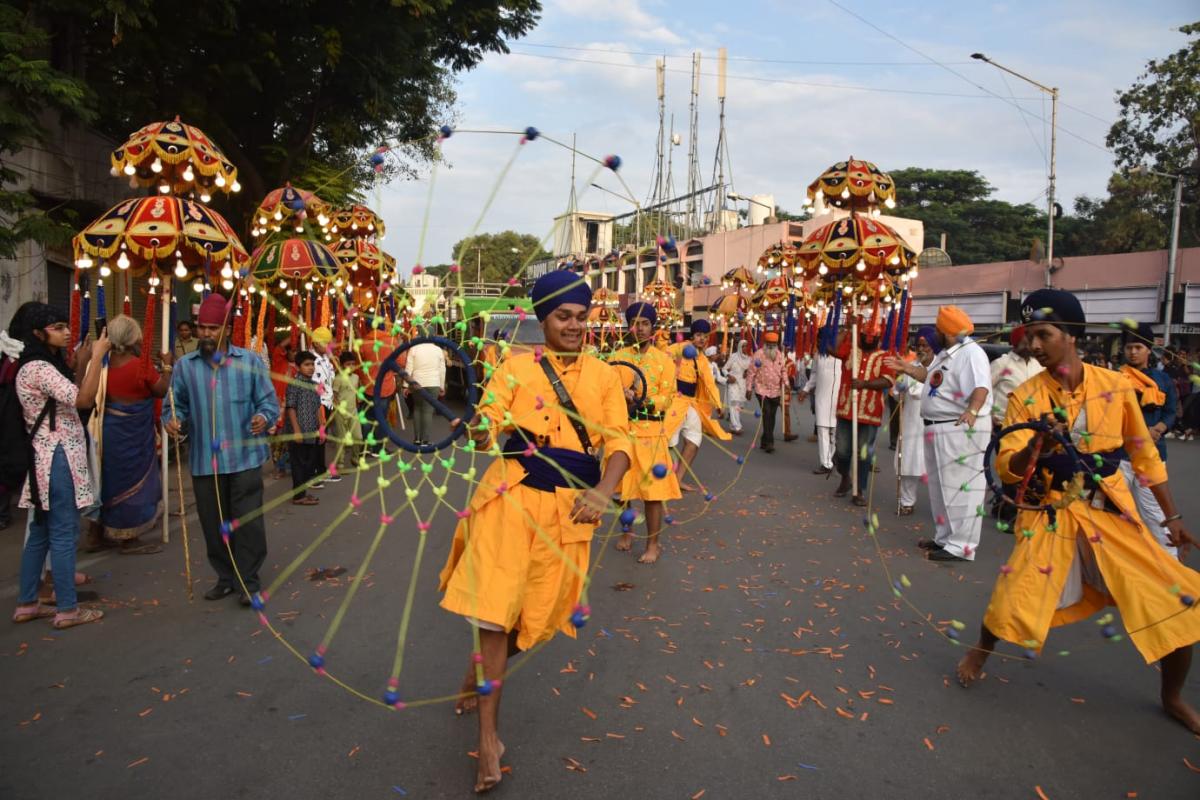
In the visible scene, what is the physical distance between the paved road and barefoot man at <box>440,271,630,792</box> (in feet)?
1.67

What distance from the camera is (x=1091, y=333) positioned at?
23.6 metres

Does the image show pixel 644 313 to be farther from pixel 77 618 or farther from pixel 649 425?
pixel 77 618

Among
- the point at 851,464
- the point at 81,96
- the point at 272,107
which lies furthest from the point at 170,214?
the point at 272,107

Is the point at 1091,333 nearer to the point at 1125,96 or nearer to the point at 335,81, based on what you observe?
the point at 1125,96

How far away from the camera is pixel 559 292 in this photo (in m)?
3.38

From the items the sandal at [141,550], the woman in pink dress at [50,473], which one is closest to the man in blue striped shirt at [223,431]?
the woman in pink dress at [50,473]

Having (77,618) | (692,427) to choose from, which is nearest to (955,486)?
(692,427)

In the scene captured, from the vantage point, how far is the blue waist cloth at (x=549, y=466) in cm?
326

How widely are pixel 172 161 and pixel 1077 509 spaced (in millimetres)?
6936

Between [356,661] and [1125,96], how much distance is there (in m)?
29.0

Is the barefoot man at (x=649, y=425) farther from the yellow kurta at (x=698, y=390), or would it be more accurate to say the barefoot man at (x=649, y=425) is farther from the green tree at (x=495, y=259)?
the green tree at (x=495, y=259)

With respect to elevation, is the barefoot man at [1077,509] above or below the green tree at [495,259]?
below

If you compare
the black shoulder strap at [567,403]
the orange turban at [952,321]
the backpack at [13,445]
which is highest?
the orange turban at [952,321]

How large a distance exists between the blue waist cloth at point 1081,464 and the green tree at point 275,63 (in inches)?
310
